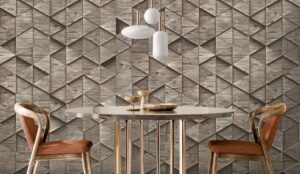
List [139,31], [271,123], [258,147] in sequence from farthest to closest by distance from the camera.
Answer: [271,123]
[258,147]
[139,31]

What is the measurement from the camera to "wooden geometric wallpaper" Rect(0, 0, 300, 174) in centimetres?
477

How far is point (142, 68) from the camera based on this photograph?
4770mm

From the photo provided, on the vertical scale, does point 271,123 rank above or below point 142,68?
below

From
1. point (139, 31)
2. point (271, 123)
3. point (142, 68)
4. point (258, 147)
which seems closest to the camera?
point (139, 31)

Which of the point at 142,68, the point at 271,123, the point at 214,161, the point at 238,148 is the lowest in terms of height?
the point at 214,161

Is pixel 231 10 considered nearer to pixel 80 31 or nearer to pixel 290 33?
pixel 290 33

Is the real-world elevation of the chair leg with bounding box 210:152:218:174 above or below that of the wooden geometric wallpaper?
below

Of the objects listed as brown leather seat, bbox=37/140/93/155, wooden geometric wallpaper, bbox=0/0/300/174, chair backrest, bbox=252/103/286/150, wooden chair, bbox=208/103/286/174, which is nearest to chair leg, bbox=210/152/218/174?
wooden chair, bbox=208/103/286/174

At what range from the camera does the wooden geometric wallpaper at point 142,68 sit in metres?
4.77

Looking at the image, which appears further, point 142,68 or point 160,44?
point 142,68

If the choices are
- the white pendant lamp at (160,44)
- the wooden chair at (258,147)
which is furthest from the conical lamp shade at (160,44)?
the wooden chair at (258,147)

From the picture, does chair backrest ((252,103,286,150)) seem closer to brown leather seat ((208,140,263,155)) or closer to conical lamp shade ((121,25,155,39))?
brown leather seat ((208,140,263,155))

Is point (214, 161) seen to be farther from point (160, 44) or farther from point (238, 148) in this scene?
point (160, 44)

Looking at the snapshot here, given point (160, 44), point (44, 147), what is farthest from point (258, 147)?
point (44, 147)
